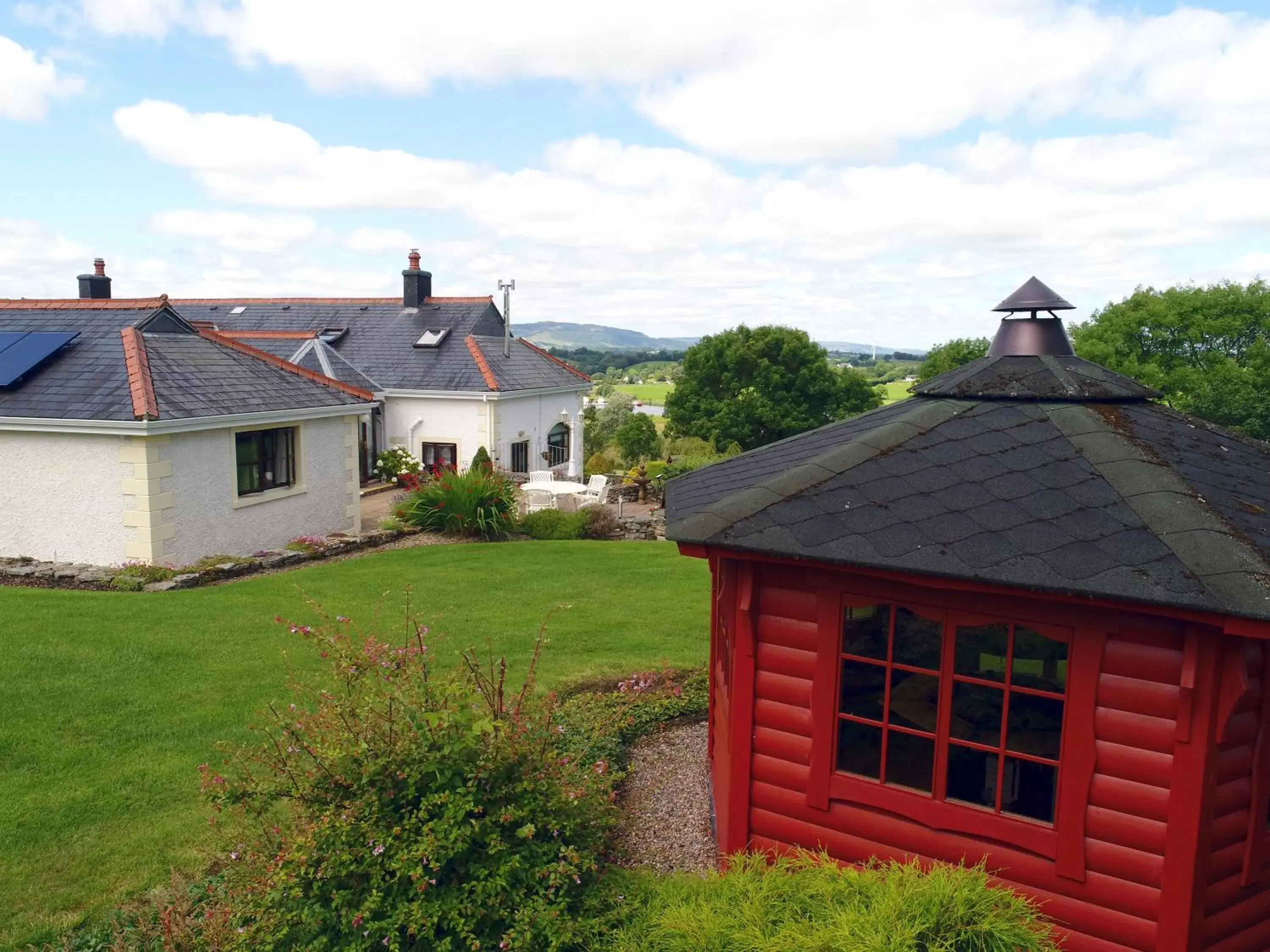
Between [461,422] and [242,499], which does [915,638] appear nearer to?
[242,499]

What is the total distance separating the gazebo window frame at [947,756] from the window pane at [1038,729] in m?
0.39

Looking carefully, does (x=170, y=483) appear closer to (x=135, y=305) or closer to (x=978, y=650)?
(x=135, y=305)

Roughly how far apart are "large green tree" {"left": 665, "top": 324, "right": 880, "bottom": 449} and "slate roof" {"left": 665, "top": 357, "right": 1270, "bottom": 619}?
36.6 m

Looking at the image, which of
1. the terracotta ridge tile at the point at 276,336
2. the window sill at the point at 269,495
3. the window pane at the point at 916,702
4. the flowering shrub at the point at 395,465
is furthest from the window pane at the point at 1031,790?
the terracotta ridge tile at the point at 276,336

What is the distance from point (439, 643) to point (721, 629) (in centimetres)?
530

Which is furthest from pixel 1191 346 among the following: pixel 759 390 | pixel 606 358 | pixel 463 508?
pixel 606 358

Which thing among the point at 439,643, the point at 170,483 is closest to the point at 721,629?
the point at 439,643

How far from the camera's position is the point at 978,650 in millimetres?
5535

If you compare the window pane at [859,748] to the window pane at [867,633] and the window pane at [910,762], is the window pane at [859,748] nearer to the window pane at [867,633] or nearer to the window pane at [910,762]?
the window pane at [910,762]

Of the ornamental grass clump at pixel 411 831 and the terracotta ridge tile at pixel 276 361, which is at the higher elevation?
the terracotta ridge tile at pixel 276 361

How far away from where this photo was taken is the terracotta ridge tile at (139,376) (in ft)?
45.8

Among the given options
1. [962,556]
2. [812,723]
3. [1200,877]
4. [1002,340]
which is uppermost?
[1002,340]

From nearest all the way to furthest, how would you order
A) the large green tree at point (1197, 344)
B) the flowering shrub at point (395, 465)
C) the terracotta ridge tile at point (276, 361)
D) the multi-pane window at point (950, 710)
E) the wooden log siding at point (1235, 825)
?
1. the wooden log siding at point (1235, 825)
2. the multi-pane window at point (950, 710)
3. the terracotta ridge tile at point (276, 361)
4. the flowering shrub at point (395, 465)
5. the large green tree at point (1197, 344)

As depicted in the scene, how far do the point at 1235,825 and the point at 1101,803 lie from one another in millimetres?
769
